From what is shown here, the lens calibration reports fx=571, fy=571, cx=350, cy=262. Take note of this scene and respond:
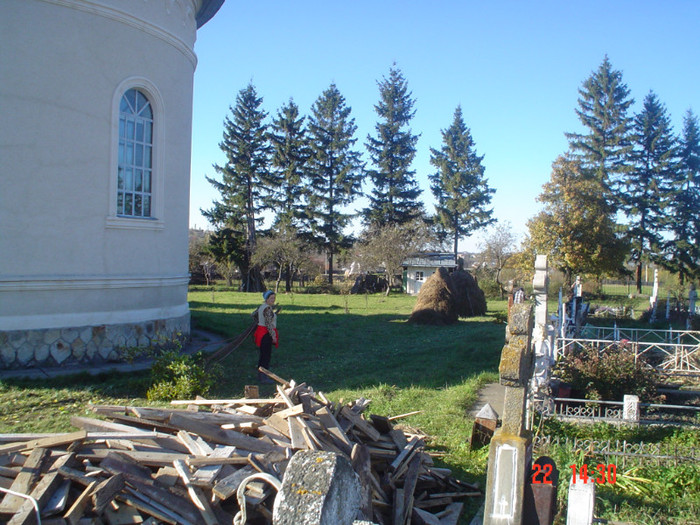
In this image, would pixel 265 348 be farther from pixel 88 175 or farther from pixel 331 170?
pixel 331 170

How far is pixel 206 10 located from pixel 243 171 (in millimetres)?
31186

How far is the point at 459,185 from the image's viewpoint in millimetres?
49594

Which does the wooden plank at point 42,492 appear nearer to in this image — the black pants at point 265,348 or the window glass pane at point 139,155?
the black pants at point 265,348

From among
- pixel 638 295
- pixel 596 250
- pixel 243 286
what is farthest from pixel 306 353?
pixel 638 295

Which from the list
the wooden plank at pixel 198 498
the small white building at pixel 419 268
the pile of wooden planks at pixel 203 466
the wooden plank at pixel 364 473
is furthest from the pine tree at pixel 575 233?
the wooden plank at pixel 198 498

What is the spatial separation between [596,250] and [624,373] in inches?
843

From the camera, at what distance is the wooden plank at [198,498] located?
13.4 feet

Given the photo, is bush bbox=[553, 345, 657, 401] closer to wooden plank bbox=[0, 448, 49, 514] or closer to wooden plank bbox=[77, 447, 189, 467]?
wooden plank bbox=[77, 447, 189, 467]

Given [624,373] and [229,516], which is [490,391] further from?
[229,516]

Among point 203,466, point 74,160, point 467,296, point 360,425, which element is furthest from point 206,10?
point 467,296

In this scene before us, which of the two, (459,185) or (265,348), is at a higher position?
(459,185)

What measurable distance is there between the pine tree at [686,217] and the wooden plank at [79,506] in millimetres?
45137

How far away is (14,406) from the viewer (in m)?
7.77
